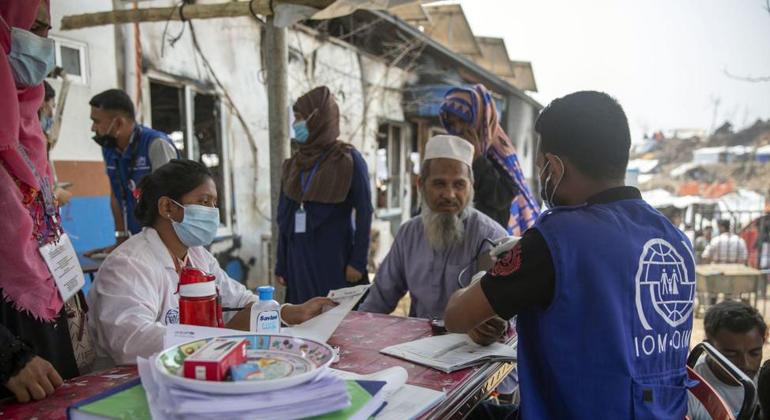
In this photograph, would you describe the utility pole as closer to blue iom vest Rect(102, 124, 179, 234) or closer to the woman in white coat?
blue iom vest Rect(102, 124, 179, 234)

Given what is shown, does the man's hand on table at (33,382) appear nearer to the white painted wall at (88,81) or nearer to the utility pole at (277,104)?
the utility pole at (277,104)

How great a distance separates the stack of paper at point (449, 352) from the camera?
157cm

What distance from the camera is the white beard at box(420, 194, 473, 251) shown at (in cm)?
254

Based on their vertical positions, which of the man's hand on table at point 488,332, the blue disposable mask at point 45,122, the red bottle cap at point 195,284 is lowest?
the man's hand on table at point 488,332

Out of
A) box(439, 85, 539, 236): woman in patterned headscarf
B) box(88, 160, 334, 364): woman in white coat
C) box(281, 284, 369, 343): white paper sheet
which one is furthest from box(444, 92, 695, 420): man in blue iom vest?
box(439, 85, 539, 236): woman in patterned headscarf

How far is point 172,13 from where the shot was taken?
3.86m

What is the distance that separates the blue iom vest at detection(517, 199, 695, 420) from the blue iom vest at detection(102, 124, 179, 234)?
9.58ft

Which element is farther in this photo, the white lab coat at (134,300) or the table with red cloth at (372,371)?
the white lab coat at (134,300)

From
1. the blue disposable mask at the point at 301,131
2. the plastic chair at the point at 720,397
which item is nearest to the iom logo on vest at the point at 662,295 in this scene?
the plastic chair at the point at 720,397

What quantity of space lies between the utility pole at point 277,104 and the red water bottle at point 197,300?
8.28 ft

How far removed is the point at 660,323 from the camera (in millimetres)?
1322

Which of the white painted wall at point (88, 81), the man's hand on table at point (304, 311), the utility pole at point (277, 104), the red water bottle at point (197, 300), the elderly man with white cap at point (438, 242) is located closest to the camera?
the red water bottle at point (197, 300)

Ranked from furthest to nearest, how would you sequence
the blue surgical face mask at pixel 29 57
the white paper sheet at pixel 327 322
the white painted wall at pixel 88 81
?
the white painted wall at pixel 88 81
the white paper sheet at pixel 327 322
the blue surgical face mask at pixel 29 57

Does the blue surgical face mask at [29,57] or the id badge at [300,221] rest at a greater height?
the blue surgical face mask at [29,57]
